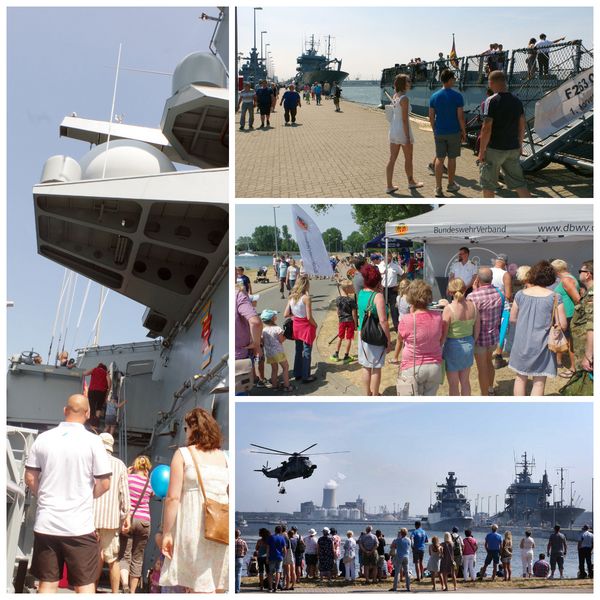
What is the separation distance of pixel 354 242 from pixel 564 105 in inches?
142

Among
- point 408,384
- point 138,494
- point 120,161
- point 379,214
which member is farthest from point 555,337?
point 120,161

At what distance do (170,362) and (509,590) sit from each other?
723 centimetres

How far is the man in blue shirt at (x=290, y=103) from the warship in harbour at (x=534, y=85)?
2.91 feet

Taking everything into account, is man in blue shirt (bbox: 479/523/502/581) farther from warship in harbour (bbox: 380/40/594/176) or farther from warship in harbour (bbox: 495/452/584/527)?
warship in harbour (bbox: 380/40/594/176)

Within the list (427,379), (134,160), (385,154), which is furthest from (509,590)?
(134,160)

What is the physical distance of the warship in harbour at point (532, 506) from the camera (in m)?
6.28

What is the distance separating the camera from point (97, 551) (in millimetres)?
4496

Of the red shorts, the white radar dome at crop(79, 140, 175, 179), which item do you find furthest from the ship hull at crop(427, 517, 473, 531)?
the white radar dome at crop(79, 140, 175, 179)

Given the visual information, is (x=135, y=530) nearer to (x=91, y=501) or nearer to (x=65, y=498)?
(x=91, y=501)

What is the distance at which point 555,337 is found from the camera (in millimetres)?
5746

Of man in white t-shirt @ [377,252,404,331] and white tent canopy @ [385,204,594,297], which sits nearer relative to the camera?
white tent canopy @ [385,204,594,297]

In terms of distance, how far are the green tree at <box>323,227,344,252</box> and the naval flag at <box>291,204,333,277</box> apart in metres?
0.06

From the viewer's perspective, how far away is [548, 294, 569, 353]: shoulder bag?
5.72m

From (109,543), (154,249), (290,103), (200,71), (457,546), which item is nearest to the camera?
(109,543)
